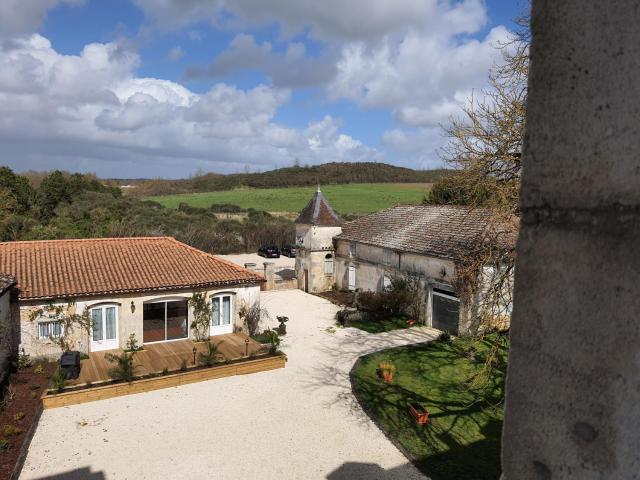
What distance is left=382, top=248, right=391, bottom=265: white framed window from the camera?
25.4 m

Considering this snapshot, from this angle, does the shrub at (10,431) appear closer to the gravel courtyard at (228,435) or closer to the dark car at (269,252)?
the gravel courtyard at (228,435)

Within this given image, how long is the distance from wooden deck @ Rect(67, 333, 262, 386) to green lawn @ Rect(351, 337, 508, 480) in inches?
181

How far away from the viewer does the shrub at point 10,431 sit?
11531 mm

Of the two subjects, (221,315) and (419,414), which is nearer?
(419,414)

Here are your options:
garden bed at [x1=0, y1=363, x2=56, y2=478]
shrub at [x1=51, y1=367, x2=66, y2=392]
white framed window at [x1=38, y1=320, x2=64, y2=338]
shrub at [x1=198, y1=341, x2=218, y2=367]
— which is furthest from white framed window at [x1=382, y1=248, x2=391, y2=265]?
shrub at [x1=51, y1=367, x2=66, y2=392]

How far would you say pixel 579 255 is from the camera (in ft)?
4.62

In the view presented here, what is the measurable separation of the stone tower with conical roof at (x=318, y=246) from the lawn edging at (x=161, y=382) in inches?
519

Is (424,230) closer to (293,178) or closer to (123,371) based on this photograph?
(123,371)

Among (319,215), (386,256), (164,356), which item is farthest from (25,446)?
(319,215)

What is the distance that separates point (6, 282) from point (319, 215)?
18.6 metres

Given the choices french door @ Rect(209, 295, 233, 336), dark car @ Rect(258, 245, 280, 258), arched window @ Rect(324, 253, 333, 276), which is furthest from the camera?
dark car @ Rect(258, 245, 280, 258)

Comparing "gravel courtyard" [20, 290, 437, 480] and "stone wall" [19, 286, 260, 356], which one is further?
"stone wall" [19, 286, 260, 356]

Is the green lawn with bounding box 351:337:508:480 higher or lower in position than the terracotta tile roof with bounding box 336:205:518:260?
lower

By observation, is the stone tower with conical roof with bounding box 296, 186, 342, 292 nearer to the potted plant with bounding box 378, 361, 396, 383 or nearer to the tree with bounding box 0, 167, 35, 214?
the potted plant with bounding box 378, 361, 396, 383
